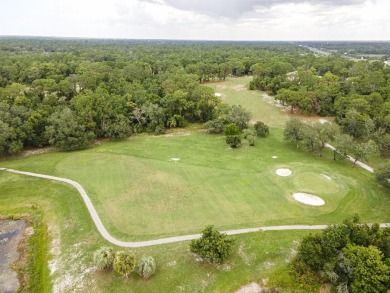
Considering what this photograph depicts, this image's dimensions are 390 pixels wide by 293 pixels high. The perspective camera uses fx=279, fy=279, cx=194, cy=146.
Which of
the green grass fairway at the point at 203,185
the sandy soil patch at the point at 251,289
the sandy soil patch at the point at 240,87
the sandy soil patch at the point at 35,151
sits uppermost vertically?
the sandy soil patch at the point at 240,87

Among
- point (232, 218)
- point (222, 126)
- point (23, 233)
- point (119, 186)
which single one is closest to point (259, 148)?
point (222, 126)

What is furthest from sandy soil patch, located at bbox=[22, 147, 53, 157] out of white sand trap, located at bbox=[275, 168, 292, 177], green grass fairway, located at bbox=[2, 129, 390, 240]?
white sand trap, located at bbox=[275, 168, 292, 177]

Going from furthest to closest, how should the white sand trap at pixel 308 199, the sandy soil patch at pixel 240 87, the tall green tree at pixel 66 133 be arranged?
the sandy soil patch at pixel 240 87, the tall green tree at pixel 66 133, the white sand trap at pixel 308 199

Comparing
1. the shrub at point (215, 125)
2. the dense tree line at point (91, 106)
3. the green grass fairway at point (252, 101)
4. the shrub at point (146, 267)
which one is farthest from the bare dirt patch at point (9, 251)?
the green grass fairway at point (252, 101)

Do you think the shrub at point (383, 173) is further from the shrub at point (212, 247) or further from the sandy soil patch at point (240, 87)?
the sandy soil patch at point (240, 87)

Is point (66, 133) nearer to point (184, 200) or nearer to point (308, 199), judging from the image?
point (184, 200)

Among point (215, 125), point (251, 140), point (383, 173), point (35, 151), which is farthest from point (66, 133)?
point (383, 173)

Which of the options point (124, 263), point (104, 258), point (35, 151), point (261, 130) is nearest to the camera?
point (124, 263)

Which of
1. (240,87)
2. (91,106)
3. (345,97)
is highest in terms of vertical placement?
(345,97)
